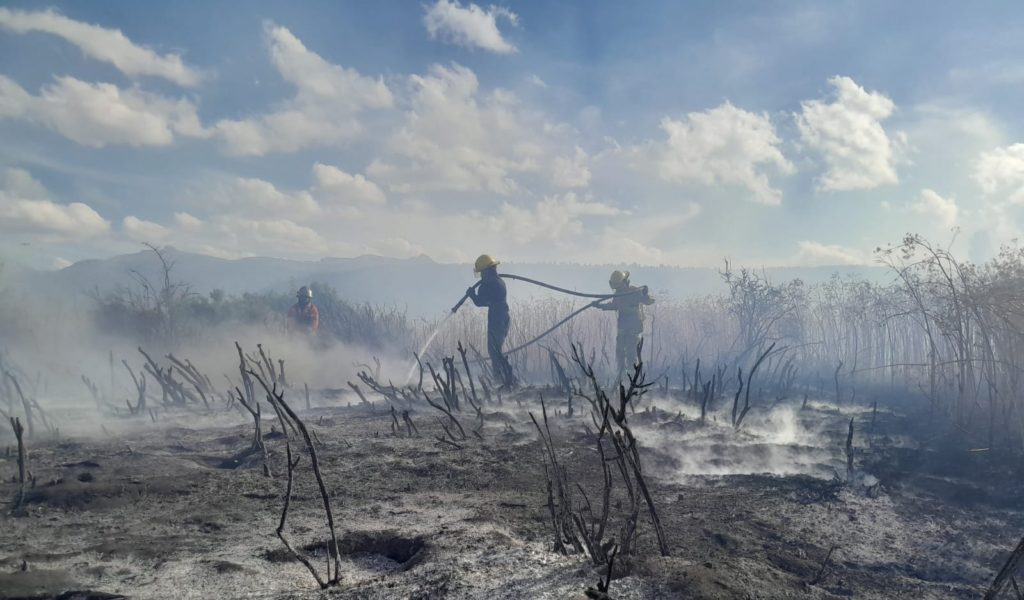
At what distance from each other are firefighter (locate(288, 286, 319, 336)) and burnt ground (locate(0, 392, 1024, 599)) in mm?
7605

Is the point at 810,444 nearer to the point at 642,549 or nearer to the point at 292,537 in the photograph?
the point at 642,549

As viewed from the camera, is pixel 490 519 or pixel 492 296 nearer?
pixel 490 519

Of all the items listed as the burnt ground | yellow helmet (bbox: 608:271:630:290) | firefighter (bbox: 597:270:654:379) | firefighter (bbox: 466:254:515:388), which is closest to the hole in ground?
the burnt ground

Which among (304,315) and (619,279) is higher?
(619,279)

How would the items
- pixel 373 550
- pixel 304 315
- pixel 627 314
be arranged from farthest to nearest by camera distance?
pixel 304 315 < pixel 627 314 < pixel 373 550

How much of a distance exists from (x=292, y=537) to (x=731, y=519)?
10.4ft

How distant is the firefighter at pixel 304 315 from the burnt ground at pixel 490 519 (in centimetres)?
761

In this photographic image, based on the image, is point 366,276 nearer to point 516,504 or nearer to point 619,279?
point 619,279

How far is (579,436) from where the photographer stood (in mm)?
7477

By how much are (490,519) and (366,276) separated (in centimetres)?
8269

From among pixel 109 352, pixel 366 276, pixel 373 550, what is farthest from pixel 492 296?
pixel 366 276

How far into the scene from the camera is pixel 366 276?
8462 cm

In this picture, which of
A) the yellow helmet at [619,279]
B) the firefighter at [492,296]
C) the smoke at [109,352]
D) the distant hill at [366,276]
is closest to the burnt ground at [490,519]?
the firefighter at [492,296]

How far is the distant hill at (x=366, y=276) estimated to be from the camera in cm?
7769
